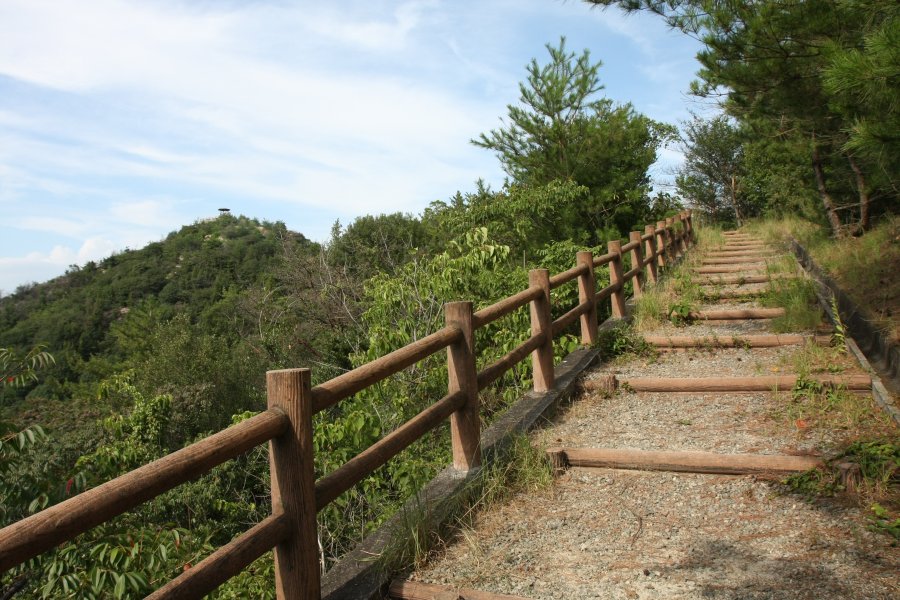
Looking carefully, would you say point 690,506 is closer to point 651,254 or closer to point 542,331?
point 542,331

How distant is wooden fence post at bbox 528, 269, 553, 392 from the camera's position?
6.22 meters

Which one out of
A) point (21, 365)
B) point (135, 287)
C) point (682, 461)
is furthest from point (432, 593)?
point (135, 287)

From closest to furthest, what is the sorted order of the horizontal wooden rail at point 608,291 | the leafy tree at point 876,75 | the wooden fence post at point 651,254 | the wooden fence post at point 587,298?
the leafy tree at point 876,75 → the wooden fence post at point 587,298 → the horizontal wooden rail at point 608,291 → the wooden fence post at point 651,254

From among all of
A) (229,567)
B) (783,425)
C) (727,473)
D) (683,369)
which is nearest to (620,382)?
(683,369)

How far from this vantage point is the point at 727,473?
14.4ft

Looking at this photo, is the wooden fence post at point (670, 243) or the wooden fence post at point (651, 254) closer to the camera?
the wooden fence post at point (651, 254)

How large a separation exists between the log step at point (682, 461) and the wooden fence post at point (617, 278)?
525 centimetres

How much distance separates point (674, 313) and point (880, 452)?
5642 millimetres

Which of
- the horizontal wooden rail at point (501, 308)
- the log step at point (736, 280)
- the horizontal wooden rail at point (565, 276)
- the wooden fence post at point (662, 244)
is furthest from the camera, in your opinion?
the wooden fence post at point (662, 244)

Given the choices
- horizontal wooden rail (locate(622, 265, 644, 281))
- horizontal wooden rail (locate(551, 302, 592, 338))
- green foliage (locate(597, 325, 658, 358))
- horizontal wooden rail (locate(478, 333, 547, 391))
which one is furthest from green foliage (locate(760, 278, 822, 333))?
horizontal wooden rail (locate(478, 333, 547, 391))

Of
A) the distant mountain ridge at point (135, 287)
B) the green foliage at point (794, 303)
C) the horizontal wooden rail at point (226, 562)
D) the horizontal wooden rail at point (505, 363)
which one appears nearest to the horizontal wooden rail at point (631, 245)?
the green foliage at point (794, 303)

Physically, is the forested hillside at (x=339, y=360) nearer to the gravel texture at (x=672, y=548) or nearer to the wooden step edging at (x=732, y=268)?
the gravel texture at (x=672, y=548)

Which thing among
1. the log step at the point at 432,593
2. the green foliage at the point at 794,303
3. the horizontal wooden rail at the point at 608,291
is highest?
the horizontal wooden rail at the point at 608,291

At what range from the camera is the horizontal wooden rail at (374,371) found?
307 centimetres
